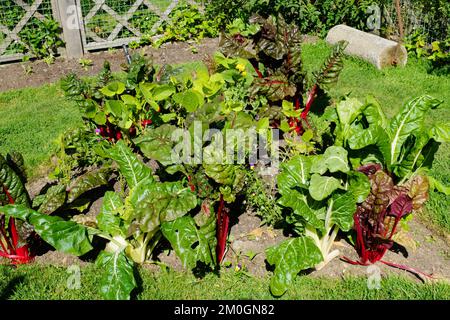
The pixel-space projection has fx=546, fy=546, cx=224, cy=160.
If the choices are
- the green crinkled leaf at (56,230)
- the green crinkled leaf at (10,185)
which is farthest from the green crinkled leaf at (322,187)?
the green crinkled leaf at (10,185)

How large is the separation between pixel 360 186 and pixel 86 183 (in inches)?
81.0

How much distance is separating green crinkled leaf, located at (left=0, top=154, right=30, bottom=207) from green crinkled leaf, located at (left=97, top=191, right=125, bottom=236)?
0.56 metres

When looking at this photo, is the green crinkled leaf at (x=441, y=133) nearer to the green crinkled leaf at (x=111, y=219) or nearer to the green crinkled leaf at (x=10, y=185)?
the green crinkled leaf at (x=111, y=219)

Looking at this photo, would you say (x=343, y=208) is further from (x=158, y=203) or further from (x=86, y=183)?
(x=86, y=183)

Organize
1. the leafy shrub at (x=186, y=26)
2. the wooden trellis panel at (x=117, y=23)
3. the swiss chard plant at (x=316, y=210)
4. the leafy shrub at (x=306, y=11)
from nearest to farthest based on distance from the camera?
the swiss chard plant at (x=316, y=210), the wooden trellis panel at (x=117, y=23), the leafy shrub at (x=306, y=11), the leafy shrub at (x=186, y=26)

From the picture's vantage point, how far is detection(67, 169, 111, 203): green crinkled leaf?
4.13 meters

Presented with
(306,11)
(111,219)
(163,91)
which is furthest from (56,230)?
(306,11)

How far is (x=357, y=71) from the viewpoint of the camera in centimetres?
739

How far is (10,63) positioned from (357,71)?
4.98m

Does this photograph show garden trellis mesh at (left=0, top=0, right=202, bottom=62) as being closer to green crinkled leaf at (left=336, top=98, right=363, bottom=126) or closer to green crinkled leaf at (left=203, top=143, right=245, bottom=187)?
green crinkled leaf at (left=336, top=98, right=363, bottom=126)

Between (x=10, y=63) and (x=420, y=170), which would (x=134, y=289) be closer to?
(x=420, y=170)

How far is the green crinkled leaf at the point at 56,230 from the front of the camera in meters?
3.46

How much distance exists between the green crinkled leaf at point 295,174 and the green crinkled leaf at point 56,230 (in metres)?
1.41
